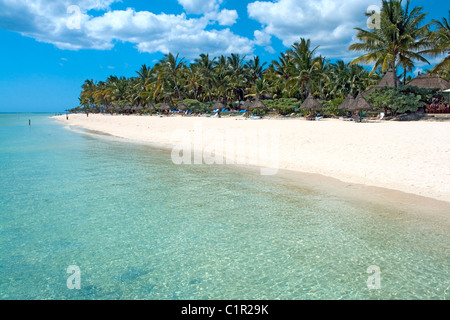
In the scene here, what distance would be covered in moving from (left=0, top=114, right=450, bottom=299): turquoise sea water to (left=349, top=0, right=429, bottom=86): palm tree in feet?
64.8

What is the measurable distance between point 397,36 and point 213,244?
2359 cm

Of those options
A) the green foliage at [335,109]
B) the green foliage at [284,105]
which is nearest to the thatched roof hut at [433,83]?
the green foliage at [335,109]

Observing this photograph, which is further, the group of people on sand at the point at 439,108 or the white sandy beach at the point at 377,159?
the group of people on sand at the point at 439,108

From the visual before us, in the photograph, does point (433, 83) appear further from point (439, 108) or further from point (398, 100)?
point (398, 100)

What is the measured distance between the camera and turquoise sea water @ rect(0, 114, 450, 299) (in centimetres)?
385

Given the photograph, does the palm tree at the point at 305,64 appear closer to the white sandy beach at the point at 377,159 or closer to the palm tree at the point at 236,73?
the palm tree at the point at 236,73

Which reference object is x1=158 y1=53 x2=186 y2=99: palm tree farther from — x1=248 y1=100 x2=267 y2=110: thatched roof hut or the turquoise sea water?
the turquoise sea water

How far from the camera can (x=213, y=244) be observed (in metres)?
5.06

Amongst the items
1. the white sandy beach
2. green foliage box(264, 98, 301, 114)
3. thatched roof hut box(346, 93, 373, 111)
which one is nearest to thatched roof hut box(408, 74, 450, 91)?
thatched roof hut box(346, 93, 373, 111)

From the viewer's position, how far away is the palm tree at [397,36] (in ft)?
71.5

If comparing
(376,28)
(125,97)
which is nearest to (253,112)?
(376,28)

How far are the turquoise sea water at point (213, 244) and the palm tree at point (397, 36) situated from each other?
19.8 m

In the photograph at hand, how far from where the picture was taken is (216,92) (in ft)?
150

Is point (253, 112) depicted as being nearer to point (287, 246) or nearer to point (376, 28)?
point (376, 28)
